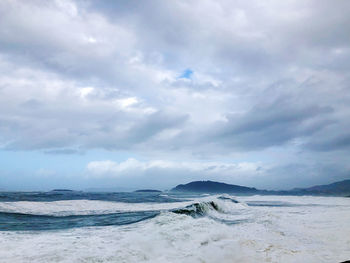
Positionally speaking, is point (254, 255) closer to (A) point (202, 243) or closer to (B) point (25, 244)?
(A) point (202, 243)

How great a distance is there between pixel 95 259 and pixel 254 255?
5.37 metres

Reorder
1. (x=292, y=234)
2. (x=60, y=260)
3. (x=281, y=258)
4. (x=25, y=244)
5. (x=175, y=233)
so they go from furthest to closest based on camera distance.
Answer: (x=292, y=234) → (x=175, y=233) → (x=25, y=244) → (x=281, y=258) → (x=60, y=260)

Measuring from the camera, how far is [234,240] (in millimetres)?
11750

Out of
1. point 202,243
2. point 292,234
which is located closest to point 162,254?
point 202,243

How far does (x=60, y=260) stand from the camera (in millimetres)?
8375

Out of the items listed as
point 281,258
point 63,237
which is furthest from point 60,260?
point 281,258

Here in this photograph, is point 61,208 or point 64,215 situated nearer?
point 64,215

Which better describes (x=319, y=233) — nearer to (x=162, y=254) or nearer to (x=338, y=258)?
(x=338, y=258)

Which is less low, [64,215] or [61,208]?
[61,208]

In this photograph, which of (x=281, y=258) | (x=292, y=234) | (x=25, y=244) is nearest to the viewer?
(x=281, y=258)

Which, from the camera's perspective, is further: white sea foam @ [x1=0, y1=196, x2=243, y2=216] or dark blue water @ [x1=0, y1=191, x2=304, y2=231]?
white sea foam @ [x1=0, y1=196, x2=243, y2=216]

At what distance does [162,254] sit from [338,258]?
6120 mm

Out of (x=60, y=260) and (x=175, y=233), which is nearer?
(x=60, y=260)

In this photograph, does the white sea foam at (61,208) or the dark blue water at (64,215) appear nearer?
the dark blue water at (64,215)
